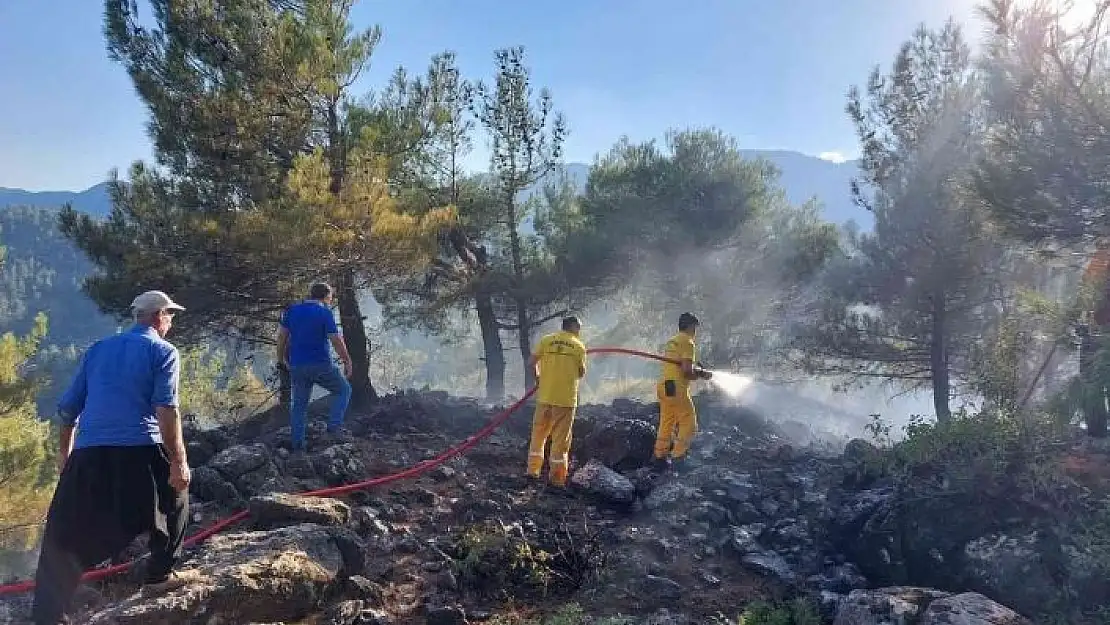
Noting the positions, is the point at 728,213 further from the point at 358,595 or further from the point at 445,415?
the point at 358,595

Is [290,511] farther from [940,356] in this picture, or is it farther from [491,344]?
[940,356]

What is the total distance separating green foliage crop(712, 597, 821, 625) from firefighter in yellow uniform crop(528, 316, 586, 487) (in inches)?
109

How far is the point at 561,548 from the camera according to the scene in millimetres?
5703

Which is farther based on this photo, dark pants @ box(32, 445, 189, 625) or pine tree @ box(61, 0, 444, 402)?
pine tree @ box(61, 0, 444, 402)

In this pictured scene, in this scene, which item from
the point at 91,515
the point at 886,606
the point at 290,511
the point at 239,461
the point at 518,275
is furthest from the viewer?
the point at 518,275

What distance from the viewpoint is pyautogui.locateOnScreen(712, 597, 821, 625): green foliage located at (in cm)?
490

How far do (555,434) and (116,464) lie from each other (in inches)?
175

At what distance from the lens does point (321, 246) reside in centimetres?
951

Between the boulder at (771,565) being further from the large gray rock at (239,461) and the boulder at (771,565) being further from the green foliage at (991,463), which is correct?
the large gray rock at (239,461)

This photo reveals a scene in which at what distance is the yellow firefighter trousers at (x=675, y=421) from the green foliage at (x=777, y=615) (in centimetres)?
318

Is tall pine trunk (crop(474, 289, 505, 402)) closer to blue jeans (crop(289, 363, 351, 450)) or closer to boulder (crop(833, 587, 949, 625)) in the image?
blue jeans (crop(289, 363, 351, 450))

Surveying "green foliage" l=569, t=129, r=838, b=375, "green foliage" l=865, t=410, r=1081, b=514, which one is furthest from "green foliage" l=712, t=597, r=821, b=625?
"green foliage" l=569, t=129, r=838, b=375

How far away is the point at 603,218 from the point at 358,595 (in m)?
12.5

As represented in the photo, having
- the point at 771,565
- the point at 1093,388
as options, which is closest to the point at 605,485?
the point at 771,565
